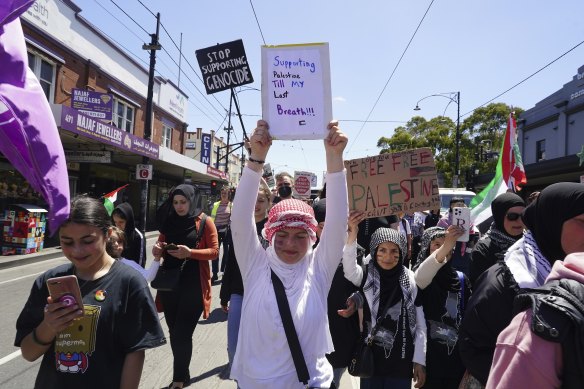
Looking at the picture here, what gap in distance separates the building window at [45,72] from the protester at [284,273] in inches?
665

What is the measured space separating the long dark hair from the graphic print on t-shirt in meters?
0.42

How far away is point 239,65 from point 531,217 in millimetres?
8087

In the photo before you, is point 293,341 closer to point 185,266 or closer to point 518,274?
point 518,274

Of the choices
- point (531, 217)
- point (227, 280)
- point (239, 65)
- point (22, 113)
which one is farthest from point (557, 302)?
point (239, 65)

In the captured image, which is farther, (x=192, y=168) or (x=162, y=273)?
(x=192, y=168)

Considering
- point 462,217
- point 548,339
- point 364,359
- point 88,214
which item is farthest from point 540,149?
point 88,214

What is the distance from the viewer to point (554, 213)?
1.61 meters

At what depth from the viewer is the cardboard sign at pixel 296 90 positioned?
2182 mm

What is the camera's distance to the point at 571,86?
21938mm

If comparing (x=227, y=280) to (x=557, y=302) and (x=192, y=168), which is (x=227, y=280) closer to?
(x=557, y=302)

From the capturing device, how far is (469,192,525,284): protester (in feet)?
10.3

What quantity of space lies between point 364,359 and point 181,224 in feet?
7.09

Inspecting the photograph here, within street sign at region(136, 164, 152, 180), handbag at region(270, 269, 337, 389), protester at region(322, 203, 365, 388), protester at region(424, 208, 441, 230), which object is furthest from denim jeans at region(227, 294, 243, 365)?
street sign at region(136, 164, 152, 180)

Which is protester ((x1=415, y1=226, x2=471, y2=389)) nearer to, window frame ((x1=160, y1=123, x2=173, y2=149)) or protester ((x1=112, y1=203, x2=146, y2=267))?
protester ((x1=112, y1=203, x2=146, y2=267))
